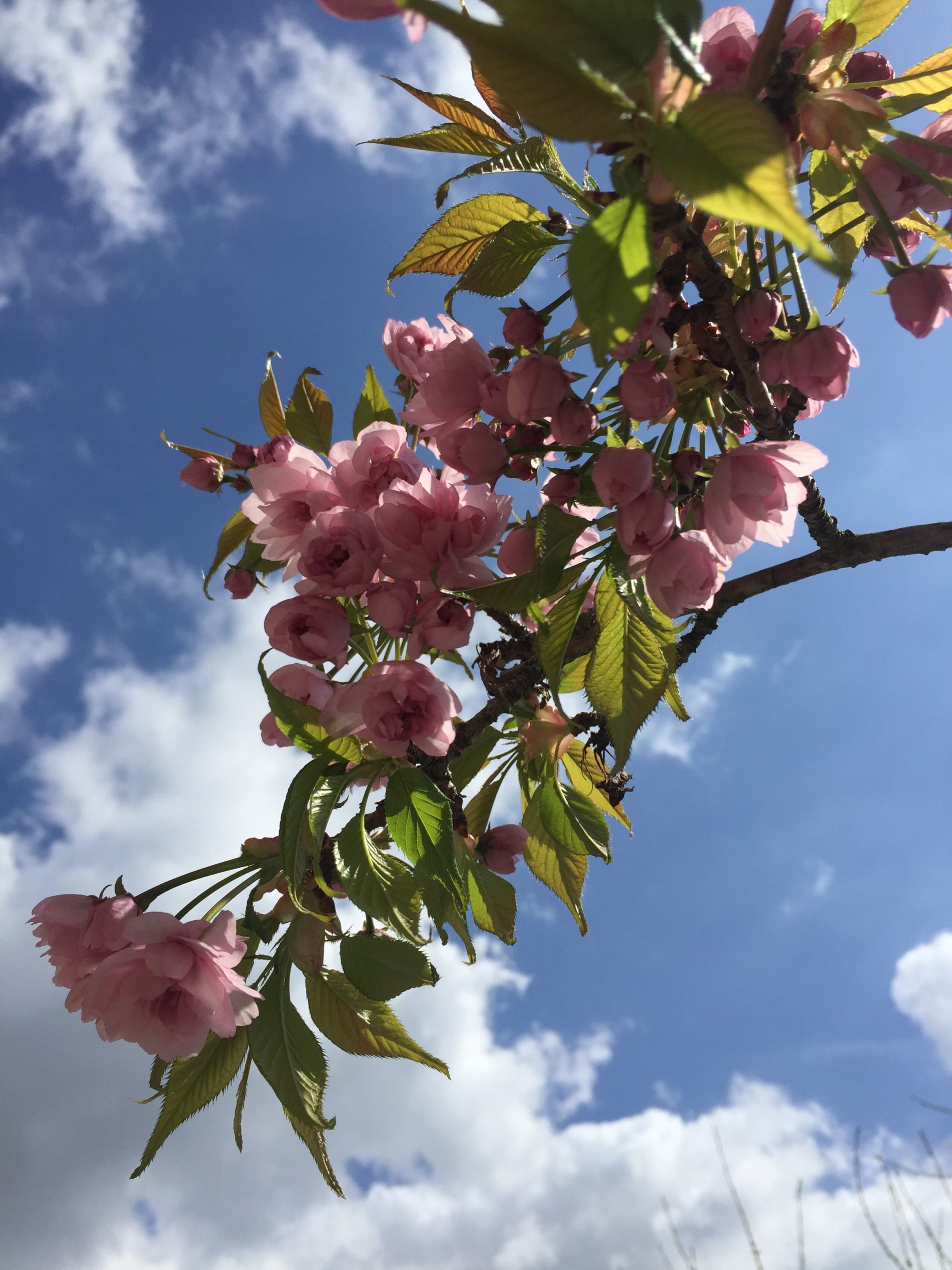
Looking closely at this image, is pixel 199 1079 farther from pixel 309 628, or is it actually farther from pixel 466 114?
pixel 466 114

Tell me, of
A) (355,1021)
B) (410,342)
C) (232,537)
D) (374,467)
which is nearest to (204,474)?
(232,537)

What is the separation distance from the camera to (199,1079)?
906mm

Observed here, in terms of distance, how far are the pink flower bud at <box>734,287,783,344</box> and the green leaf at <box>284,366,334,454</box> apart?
1.61 ft

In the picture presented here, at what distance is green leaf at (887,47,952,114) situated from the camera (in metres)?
0.62

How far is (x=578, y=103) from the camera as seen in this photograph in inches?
14.9

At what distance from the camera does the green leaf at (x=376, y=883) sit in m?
0.77

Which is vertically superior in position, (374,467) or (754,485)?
(374,467)

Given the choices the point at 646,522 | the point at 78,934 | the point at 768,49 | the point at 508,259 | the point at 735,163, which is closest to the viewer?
the point at 735,163

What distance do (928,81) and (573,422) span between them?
351 millimetres

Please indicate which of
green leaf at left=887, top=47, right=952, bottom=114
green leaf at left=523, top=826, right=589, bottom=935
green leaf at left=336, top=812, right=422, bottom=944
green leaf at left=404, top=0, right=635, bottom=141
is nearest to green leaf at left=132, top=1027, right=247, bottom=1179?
green leaf at left=336, top=812, right=422, bottom=944

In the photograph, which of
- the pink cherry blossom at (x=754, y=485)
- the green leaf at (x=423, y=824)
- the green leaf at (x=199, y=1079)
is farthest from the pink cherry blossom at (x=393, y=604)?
the green leaf at (x=199, y=1079)

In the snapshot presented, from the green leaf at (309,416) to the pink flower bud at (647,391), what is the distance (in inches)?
17.2

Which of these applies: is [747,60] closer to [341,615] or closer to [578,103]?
[578,103]

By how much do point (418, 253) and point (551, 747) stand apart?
1.71ft
